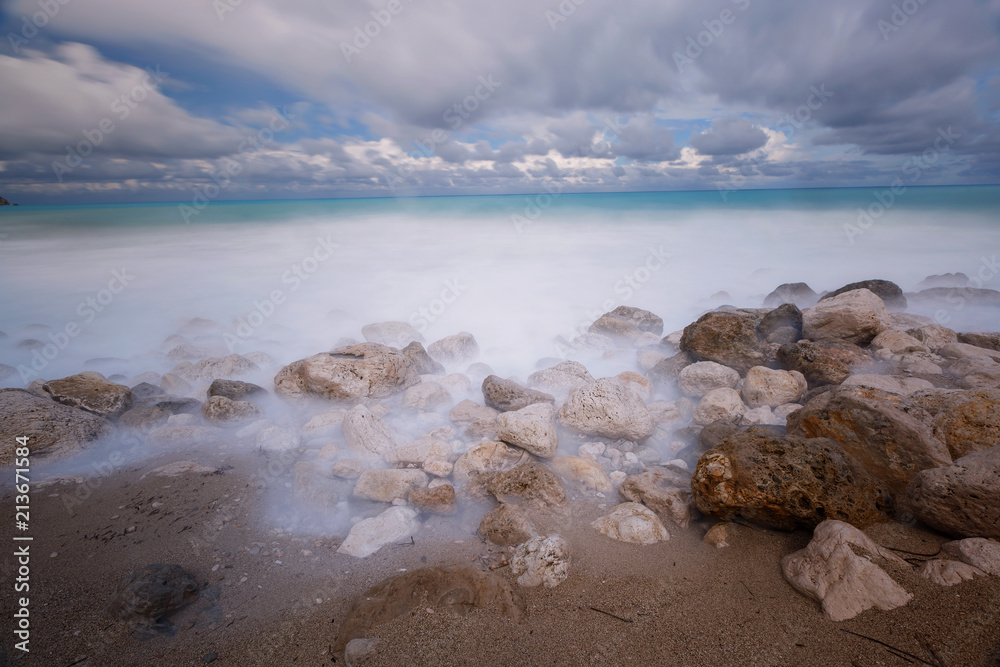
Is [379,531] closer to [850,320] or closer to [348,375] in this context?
[348,375]

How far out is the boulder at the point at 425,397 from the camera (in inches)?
206

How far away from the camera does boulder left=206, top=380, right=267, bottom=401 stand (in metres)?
5.22

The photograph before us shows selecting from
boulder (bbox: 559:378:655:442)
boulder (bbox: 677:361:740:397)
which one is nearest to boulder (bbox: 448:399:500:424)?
boulder (bbox: 559:378:655:442)

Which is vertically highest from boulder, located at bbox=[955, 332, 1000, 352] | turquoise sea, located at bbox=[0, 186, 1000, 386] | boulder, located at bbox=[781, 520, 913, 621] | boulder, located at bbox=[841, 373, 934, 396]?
boulder, located at bbox=[841, 373, 934, 396]

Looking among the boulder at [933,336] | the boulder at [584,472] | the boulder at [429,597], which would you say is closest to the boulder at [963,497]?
the boulder at [584,472]

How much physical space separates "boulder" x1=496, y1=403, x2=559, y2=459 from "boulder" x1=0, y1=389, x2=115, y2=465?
4240mm

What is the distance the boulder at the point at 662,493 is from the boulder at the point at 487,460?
0.93 m

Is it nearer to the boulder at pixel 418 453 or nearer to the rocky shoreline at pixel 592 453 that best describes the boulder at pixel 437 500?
the rocky shoreline at pixel 592 453

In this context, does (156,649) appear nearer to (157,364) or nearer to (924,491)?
(924,491)

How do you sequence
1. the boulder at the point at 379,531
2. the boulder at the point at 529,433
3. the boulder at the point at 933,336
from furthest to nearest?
the boulder at the point at 933,336 < the boulder at the point at 529,433 < the boulder at the point at 379,531

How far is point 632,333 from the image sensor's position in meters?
7.55

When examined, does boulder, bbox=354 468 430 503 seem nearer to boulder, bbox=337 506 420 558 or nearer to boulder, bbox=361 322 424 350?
boulder, bbox=337 506 420 558

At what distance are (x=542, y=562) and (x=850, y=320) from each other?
5.41m

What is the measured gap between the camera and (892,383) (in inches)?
154
